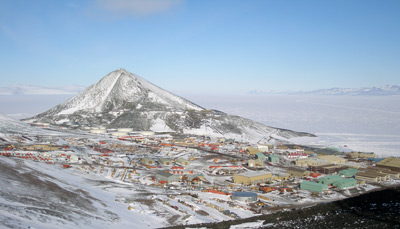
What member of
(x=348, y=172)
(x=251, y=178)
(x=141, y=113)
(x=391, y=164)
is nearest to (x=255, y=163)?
(x=251, y=178)

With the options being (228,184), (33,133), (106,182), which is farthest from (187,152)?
(33,133)

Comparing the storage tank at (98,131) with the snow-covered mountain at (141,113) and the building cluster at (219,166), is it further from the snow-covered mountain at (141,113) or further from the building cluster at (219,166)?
the building cluster at (219,166)

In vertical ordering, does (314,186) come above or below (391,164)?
below

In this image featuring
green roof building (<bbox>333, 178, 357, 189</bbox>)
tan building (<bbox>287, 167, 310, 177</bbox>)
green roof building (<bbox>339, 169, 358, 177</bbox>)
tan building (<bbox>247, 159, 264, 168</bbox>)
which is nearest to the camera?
green roof building (<bbox>333, 178, 357, 189</bbox>)

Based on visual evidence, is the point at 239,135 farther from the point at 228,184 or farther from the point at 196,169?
the point at 228,184

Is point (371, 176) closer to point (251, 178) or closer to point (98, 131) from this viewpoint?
point (251, 178)

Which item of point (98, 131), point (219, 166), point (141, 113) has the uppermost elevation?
point (141, 113)

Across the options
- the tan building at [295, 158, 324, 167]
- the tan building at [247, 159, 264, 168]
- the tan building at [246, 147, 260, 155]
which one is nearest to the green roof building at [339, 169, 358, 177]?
the tan building at [295, 158, 324, 167]

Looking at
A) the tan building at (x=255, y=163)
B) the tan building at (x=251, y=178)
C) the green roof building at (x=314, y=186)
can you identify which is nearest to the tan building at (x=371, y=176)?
the green roof building at (x=314, y=186)

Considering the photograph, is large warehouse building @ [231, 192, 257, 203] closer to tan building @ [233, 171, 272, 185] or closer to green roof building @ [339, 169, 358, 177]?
tan building @ [233, 171, 272, 185]
